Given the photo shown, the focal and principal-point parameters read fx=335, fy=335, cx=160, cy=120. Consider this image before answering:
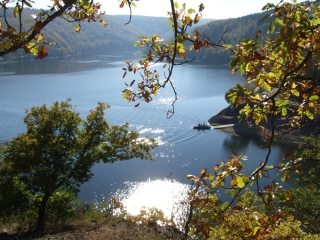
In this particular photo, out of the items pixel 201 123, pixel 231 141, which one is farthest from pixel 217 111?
pixel 231 141

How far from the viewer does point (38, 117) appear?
822 cm

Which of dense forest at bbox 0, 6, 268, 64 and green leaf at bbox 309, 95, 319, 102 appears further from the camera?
dense forest at bbox 0, 6, 268, 64

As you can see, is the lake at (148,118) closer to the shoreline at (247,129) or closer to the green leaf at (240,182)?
the shoreline at (247,129)

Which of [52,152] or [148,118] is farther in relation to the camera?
[148,118]

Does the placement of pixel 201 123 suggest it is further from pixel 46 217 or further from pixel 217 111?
pixel 46 217

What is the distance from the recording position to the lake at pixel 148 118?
16.0m

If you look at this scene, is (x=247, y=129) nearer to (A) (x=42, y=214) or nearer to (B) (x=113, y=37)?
(A) (x=42, y=214)

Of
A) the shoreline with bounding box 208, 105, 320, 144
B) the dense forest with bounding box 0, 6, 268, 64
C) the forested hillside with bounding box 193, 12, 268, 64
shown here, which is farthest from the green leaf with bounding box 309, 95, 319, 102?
the forested hillside with bounding box 193, 12, 268, 64

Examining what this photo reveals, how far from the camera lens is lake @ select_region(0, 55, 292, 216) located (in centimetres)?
1605

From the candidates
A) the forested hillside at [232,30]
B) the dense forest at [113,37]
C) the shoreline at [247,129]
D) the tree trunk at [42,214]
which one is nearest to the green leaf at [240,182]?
the tree trunk at [42,214]

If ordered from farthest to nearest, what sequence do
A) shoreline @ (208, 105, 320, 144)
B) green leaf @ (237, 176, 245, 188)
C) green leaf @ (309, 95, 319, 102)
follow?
1. shoreline @ (208, 105, 320, 144)
2. green leaf @ (309, 95, 319, 102)
3. green leaf @ (237, 176, 245, 188)

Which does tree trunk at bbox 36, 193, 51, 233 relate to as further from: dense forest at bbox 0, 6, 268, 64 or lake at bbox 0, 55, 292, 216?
dense forest at bbox 0, 6, 268, 64

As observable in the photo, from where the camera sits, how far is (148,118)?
79.4 feet

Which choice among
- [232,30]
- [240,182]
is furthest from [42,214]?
[232,30]
